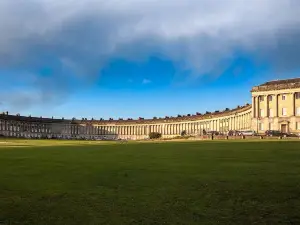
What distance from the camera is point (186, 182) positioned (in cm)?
1407

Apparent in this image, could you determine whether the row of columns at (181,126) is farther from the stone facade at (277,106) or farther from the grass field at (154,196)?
the grass field at (154,196)

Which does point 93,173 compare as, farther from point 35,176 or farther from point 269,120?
point 269,120

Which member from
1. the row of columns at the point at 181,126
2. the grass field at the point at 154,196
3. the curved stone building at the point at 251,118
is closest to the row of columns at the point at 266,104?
the curved stone building at the point at 251,118

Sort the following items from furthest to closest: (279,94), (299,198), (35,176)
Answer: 1. (279,94)
2. (35,176)
3. (299,198)

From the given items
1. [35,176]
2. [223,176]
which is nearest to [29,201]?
[35,176]

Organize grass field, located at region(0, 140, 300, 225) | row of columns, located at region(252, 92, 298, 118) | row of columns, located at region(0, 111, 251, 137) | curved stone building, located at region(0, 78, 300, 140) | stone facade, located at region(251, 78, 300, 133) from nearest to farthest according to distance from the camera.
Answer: grass field, located at region(0, 140, 300, 225), stone facade, located at region(251, 78, 300, 133), row of columns, located at region(252, 92, 298, 118), curved stone building, located at region(0, 78, 300, 140), row of columns, located at region(0, 111, 251, 137)

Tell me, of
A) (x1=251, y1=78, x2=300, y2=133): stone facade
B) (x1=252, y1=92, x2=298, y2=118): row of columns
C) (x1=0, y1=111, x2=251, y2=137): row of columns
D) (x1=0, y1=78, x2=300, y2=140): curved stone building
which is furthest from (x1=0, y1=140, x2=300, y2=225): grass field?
(x1=0, y1=111, x2=251, y2=137): row of columns

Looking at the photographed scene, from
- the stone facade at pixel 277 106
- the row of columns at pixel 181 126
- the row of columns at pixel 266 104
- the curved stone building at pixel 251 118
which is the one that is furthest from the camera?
the row of columns at pixel 181 126

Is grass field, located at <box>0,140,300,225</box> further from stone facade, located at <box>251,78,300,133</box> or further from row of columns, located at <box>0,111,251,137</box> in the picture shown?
row of columns, located at <box>0,111,251,137</box>

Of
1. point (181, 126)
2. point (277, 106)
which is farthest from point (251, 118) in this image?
point (181, 126)

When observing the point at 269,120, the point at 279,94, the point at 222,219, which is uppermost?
the point at 279,94

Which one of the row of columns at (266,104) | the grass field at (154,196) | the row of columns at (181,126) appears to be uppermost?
the row of columns at (266,104)

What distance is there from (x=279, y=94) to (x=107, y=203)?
9467 cm

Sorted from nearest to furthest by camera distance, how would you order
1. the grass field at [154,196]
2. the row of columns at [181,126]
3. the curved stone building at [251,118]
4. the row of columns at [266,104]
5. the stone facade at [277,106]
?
the grass field at [154,196] → the stone facade at [277,106] → the row of columns at [266,104] → the curved stone building at [251,118] → the row of columns at [181,126]
